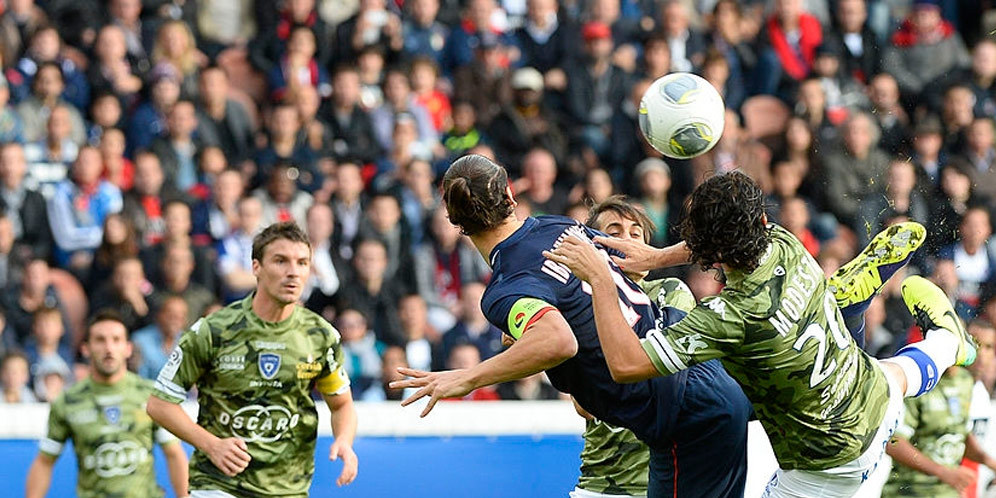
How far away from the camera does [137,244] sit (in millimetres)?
12453

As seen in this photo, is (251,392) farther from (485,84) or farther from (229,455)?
(485,84)

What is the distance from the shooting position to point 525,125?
1399cm

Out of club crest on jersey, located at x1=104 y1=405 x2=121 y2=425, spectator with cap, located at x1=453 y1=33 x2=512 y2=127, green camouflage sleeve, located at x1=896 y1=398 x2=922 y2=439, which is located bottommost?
green camouflage sleeve, located at x1=896 y1=398 x2=922 y2=439

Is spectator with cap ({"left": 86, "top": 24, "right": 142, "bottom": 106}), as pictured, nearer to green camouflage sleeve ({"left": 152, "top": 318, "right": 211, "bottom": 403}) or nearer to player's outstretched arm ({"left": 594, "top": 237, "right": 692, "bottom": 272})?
green camouflage sleeve ({"left": 152, "top": 318, "right": 211, "bottom": 403})

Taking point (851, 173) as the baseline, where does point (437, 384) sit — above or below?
below

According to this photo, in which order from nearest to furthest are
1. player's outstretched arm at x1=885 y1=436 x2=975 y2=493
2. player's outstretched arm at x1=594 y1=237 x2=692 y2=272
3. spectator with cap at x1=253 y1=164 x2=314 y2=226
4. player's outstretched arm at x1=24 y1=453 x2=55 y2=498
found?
player's outstretched arm at x1=594 y1=237 x2=692 y2=272 → player's outstretched arm at x1=885 y1=436 x2=975 y2=493 → player's outstretched arm at x1=24 y1=453 x2=55 y2=498 → spectator with cap at x1=253 y1=164 x2=314 y2=226

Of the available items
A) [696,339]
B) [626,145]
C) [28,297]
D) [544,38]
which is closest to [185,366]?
[696,339]

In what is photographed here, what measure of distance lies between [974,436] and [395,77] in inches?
258

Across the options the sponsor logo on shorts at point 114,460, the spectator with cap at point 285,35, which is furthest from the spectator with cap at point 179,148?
the sponsor logo on shorts at point 114,460

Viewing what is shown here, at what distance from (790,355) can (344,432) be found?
9.00ft

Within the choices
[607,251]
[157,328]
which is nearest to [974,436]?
[607,251]

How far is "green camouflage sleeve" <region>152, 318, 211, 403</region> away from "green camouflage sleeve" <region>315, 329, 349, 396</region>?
2.06 feet

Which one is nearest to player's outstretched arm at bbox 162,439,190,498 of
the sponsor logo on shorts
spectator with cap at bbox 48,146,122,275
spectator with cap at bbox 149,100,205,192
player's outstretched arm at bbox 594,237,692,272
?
the sponsor logo on shorts

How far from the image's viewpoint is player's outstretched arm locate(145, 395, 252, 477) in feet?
24.3
